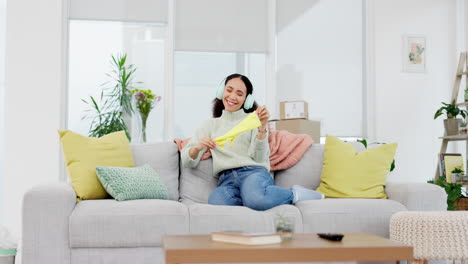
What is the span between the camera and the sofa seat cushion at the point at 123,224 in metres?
2.67

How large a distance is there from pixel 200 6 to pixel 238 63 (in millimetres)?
645

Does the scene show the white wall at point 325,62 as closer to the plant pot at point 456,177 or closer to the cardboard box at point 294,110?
the cardboard box at point 294,110

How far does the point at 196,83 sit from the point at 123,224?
277cm

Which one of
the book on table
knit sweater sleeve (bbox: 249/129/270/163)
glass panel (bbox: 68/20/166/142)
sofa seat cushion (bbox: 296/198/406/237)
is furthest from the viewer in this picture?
glass panel (bbox: 68/20/166/142)

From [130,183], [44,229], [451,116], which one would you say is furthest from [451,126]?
[44,229]

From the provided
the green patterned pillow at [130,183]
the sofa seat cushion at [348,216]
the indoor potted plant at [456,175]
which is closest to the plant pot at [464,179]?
the indoor potted plant at [456,175]

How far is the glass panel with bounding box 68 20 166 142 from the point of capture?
513 centimetres

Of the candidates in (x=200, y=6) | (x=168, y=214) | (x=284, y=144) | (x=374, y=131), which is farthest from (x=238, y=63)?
(x=168, y=214)

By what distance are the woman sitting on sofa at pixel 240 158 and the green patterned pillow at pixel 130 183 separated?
25cm

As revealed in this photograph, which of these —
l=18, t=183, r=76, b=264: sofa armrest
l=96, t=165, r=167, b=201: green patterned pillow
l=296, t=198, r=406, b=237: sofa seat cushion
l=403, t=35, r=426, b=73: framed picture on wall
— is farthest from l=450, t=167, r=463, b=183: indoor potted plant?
l=18, t=183, r=76, b=264: sofa armrest

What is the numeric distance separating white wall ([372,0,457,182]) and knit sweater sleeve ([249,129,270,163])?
2.63 metres

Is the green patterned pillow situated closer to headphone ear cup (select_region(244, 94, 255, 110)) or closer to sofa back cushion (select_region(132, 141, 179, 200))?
sofa back cushion (select_region(132, 141, 179, 200))

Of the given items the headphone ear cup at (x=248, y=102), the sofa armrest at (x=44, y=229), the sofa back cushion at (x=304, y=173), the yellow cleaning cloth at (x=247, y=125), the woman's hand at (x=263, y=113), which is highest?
the headphone ear cup at (x=248, y=102)

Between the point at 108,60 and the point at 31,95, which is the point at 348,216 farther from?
the point at 31,95
